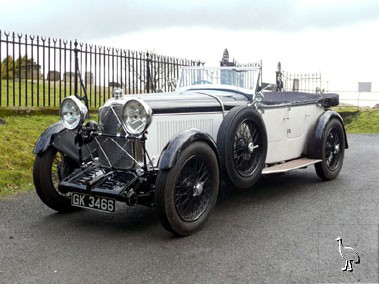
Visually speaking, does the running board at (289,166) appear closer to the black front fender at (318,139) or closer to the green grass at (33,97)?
the black front fender at (318,139)

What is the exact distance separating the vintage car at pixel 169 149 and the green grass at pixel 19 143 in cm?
62

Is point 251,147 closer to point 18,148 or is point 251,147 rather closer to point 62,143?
point 62,143

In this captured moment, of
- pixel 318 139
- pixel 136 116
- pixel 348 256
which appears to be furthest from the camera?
pixel 318 139

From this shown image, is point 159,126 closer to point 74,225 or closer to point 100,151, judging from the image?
point 100,151

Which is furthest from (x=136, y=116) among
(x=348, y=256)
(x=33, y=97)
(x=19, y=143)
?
(x=33, y=97)

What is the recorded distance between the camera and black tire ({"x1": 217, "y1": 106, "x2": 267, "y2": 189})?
4.98 m

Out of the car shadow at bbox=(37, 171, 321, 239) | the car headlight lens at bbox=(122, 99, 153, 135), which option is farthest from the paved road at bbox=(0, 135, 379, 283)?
the car headlight lens at bbox=(122, 99, 153, 135)

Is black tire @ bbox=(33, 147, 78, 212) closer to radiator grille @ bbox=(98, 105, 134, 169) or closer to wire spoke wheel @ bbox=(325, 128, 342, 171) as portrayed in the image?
radiator grille @ bbox=(98, 105, 134, 169)

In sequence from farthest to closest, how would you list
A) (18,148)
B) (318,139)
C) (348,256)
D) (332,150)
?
(18,148)
(332,150)
(318,139)
(348,256)

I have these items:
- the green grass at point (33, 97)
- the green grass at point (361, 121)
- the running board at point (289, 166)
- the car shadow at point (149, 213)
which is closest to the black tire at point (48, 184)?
the car shadow at point (149, 213)

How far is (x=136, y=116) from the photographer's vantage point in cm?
439

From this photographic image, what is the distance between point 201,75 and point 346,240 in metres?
3.31

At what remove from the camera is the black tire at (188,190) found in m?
4.15

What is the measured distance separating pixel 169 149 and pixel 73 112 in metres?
1.27
